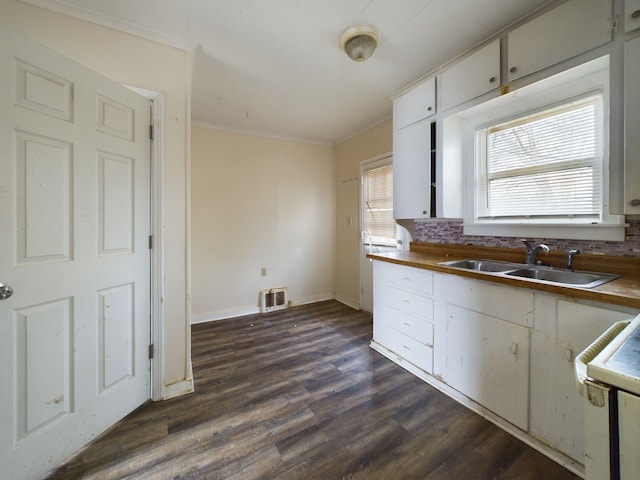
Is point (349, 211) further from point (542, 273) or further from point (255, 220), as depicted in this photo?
point (542, 273)

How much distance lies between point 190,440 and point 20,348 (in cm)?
95

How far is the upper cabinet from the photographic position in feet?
4.11

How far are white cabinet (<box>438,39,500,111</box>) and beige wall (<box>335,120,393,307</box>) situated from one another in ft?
4.26

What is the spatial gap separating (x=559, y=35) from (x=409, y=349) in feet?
7.44

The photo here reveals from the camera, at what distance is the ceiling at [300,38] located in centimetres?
158

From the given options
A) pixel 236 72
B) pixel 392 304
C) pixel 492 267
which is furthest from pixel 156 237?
pixel 492 267

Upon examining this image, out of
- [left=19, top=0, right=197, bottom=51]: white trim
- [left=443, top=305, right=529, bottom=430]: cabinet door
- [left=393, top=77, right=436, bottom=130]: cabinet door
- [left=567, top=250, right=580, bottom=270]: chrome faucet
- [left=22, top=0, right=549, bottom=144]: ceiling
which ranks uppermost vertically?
[left=22, top=0, right=549, bottom=144]: ceiling

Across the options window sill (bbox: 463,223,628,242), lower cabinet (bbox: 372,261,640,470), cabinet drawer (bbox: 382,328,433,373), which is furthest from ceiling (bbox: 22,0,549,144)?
cabinet drawer (bbox: 382,328,433,373)

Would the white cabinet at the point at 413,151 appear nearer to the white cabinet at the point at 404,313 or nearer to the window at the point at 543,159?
the window at the point at 543,159

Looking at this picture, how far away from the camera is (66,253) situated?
1369 mm

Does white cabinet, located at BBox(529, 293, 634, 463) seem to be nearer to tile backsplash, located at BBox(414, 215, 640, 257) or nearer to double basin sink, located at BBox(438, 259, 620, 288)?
double basin sink, located at BBox(438, 259, 620, 288)

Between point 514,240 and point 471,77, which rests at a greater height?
point 471,77

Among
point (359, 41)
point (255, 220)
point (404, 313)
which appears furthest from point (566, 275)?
point (255, 220)

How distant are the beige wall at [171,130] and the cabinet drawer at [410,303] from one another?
167 centimetres
